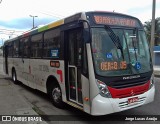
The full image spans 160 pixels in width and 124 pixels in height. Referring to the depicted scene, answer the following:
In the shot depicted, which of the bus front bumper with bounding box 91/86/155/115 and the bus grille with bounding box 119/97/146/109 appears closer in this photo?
the bus front bumper with bounding box 91/86/155/115

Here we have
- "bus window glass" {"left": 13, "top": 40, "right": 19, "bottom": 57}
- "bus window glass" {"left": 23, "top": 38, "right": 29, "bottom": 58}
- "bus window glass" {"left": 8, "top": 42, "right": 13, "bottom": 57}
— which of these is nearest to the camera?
"bus window glass" {"left": 23, "top": 38, "right": 29, "bottom": 58}

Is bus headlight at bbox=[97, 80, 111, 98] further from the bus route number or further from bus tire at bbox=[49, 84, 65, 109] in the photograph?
bus tire at bbox=[49, 84, 65, 109]

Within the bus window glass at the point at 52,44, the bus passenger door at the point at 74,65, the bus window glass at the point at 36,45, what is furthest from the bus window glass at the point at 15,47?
the bus passenger door at the point at 74,65

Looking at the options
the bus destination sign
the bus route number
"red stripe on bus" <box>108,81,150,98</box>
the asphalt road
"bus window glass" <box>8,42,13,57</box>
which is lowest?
the asphalt road

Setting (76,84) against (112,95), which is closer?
(112,95)

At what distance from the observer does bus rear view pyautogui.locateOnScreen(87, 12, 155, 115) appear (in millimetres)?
5070

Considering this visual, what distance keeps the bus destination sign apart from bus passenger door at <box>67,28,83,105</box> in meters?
0.55

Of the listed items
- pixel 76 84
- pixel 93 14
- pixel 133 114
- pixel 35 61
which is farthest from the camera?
pixel 35 61

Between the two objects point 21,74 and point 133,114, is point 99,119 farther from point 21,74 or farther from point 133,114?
point 21,74

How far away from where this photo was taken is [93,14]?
213 inches

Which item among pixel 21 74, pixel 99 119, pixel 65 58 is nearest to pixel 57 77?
pixel 65 58

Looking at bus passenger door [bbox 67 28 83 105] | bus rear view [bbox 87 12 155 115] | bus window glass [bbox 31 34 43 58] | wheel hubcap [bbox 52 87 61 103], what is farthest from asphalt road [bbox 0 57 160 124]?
bus window glass [bbox 31 34 43 58]

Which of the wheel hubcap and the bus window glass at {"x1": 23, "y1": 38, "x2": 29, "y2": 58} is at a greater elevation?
the bus window glass at {"x1": 23, "y1": 38, "x2": 29, "y2": 58}

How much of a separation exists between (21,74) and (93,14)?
6.54 metres
